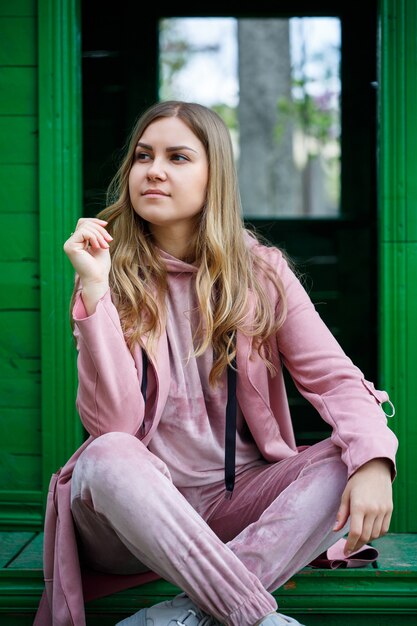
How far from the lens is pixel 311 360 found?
7.06 ft

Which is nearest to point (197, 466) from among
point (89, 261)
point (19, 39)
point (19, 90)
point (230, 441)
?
point (230, 441)

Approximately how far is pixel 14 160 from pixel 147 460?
1.28 metres

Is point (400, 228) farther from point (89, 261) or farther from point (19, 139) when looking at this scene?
point (19, 139)

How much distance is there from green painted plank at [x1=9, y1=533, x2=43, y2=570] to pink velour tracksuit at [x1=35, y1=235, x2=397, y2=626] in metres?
0.26

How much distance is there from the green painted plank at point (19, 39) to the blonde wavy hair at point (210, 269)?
0.64 metres

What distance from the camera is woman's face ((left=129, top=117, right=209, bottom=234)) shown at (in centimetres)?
217

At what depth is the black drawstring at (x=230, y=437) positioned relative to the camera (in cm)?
218

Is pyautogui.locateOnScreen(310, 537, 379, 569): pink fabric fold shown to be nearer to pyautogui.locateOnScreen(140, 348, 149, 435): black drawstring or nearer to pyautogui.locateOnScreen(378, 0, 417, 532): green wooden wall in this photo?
pyautogui.locateOnScreen(378, 0, 417, 532): green wooden wall

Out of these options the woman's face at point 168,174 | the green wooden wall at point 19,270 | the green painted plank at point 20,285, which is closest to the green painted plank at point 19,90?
the green wooden wall at point 19,270

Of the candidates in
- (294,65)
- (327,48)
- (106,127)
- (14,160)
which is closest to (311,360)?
(14,160)

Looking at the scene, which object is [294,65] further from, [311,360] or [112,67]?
[311,360]

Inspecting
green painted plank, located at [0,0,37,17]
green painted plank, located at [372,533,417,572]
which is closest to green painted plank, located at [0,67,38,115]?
green painted plank, located at [0,0,37,17]

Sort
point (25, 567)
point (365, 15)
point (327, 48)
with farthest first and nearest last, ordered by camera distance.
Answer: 1. point (327, 48)
2. point (365, 15)
3. point (25, 567)

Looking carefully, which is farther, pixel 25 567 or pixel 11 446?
pixel 11 446
